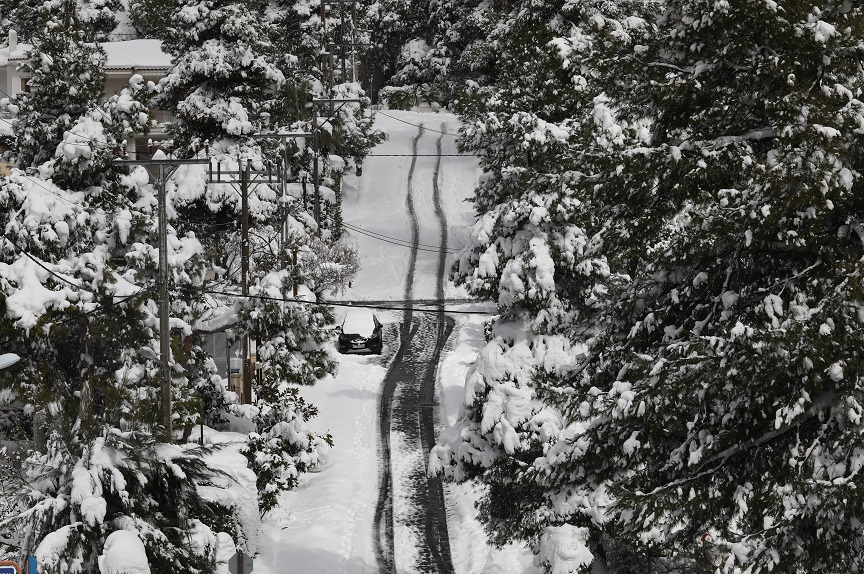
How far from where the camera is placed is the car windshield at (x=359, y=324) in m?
39.2

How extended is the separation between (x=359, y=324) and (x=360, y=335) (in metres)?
0.55

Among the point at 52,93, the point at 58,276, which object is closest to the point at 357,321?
the point at 52,93

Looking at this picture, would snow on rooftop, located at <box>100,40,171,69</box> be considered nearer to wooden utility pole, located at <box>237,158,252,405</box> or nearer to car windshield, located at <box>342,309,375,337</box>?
car windshield, located at <box>342,309,375,337</box>

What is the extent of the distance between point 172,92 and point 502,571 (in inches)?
775

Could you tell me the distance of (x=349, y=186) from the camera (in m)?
61.0

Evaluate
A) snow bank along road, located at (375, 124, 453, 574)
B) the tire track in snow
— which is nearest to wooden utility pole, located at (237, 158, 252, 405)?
the tire track in snow

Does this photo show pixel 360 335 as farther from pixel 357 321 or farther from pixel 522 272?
pixel 522 272

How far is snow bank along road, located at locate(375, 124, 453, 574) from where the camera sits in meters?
24.5

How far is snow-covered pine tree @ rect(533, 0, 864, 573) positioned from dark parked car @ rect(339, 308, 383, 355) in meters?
26.7

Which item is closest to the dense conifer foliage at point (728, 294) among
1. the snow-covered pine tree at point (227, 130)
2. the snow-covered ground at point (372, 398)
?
the snow-covered ground at point (372, 398)

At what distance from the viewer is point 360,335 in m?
39.2

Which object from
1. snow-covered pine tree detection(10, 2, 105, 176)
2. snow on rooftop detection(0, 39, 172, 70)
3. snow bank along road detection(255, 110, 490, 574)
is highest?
snow-covered pine tree detection(10, 2, 105, 176)

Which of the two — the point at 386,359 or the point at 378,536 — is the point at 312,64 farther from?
the point at 378,536

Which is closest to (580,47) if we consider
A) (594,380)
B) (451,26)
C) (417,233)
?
(594,380)
